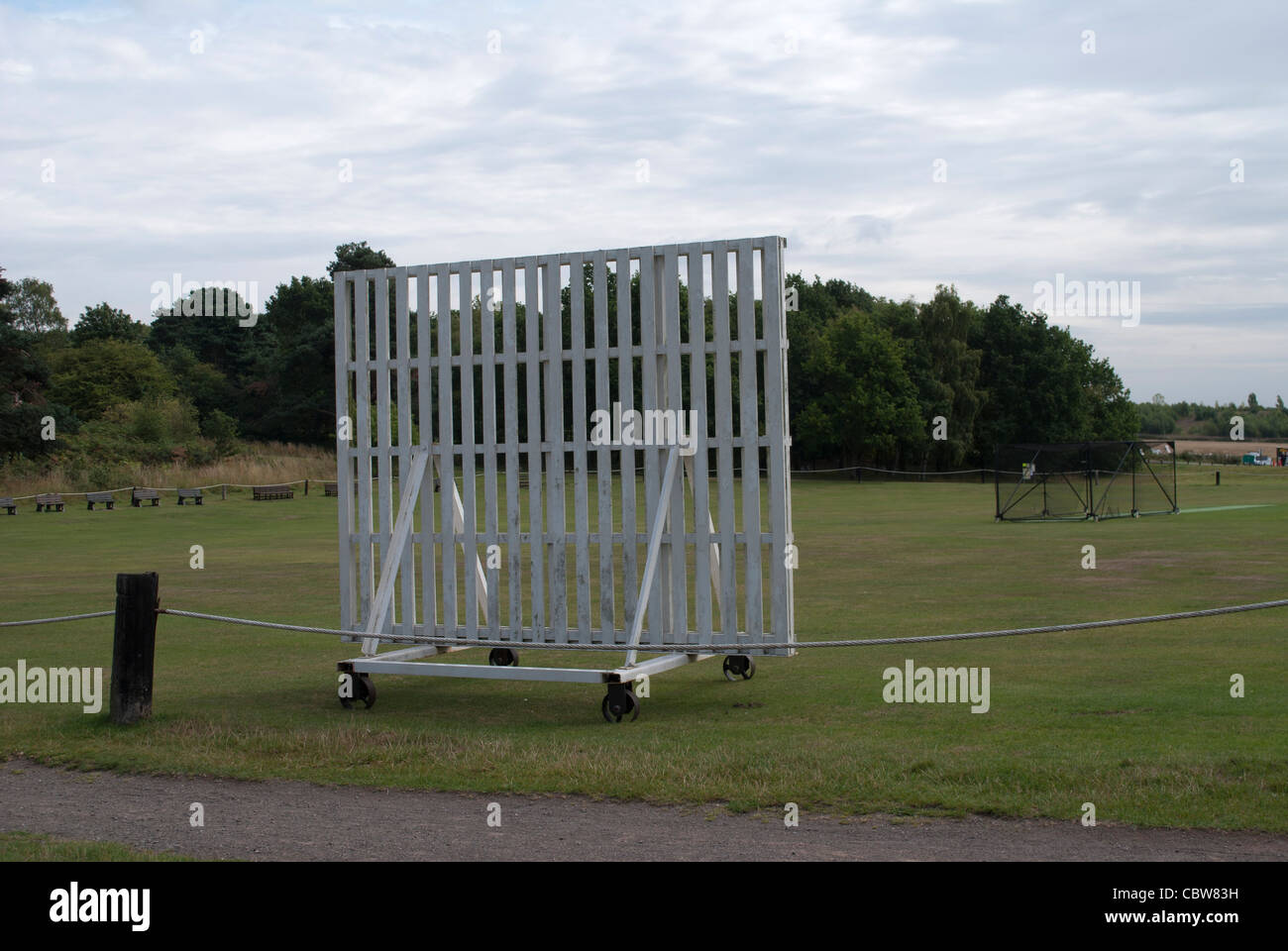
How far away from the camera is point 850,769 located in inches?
322

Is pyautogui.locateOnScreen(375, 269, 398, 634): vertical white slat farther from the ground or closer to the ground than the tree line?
closer to the ground

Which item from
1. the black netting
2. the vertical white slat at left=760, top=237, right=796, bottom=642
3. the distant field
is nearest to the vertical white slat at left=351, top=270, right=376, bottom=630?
the vertical white slat at left=760, top=237, right=796, bottom=642

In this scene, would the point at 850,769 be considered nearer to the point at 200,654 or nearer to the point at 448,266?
the point at 448,266

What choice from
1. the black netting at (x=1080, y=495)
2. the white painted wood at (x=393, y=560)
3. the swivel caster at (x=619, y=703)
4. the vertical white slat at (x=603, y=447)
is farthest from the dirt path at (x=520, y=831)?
the black netting at (x=1080, y=495)

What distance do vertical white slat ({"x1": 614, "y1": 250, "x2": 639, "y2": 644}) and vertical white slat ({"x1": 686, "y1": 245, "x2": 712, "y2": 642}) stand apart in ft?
1.77

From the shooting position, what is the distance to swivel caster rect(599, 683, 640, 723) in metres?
10.6

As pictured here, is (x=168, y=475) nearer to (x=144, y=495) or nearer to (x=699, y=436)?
(x=144, y=495)

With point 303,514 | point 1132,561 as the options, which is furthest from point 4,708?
point 303,514

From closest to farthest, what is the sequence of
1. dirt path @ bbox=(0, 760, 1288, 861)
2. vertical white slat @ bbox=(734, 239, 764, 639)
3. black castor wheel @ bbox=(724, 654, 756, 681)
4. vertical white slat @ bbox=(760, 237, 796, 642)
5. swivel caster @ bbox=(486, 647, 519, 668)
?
1. dirt path @ bbox=(0, 760, 1288, 861)
2. vertical white slat @ bbox=(760, 237, 796, 642)
3. vertical white slat @ bbox=(734, 239, 764, 639)
4. black castor wheel @ bbox=(724, 654, 756, 681)
5. swivel caster @ bbox=(486, 647, 519, 668)

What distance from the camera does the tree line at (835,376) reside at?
78.6 meters

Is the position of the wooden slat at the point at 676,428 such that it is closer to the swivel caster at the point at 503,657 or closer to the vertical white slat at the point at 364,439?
the swivel caster at the point at 503,657

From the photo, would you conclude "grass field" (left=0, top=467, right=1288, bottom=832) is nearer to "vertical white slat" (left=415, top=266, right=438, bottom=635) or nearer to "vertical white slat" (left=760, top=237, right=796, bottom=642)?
"vertical white slat" (left=415, top=266, right=438, bottom=635)

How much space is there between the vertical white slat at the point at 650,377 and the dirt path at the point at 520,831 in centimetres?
356

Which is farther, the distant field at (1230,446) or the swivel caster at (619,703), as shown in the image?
the distant field at (1230,446)
